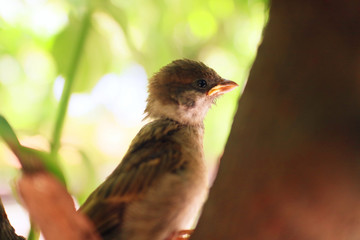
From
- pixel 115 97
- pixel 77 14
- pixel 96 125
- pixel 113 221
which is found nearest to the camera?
pixel 113 221

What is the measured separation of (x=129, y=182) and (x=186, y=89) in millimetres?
421

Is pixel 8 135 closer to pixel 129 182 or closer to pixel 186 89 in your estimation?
pixel 129 182

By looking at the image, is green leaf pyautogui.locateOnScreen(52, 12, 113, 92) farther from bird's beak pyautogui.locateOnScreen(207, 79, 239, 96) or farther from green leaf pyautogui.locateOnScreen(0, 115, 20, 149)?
green leaf pyautogui.locateOnScreen(0, 115, 20, 149)

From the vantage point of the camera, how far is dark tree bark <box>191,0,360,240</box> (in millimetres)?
479

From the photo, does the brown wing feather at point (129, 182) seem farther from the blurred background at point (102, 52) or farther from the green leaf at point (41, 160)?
the blurred background at point (102, 52)

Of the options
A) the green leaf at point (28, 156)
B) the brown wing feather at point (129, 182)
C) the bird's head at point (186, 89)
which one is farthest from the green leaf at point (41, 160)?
the bird's head at point (186, 89)

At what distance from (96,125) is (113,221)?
1.41 meters

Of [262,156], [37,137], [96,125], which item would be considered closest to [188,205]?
[262,156]

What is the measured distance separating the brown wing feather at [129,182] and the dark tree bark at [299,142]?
0.27 meters

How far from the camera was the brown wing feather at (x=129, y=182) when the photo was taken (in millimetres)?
776

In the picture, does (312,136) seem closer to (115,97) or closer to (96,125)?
(115,97)

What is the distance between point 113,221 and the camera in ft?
2.52

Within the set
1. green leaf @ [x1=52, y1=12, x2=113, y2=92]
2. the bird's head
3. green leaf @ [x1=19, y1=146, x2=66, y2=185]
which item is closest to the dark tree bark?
green leaf @ [x1=19, y1=146, x2=66, y2=185]

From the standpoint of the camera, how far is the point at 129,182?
0.81m
